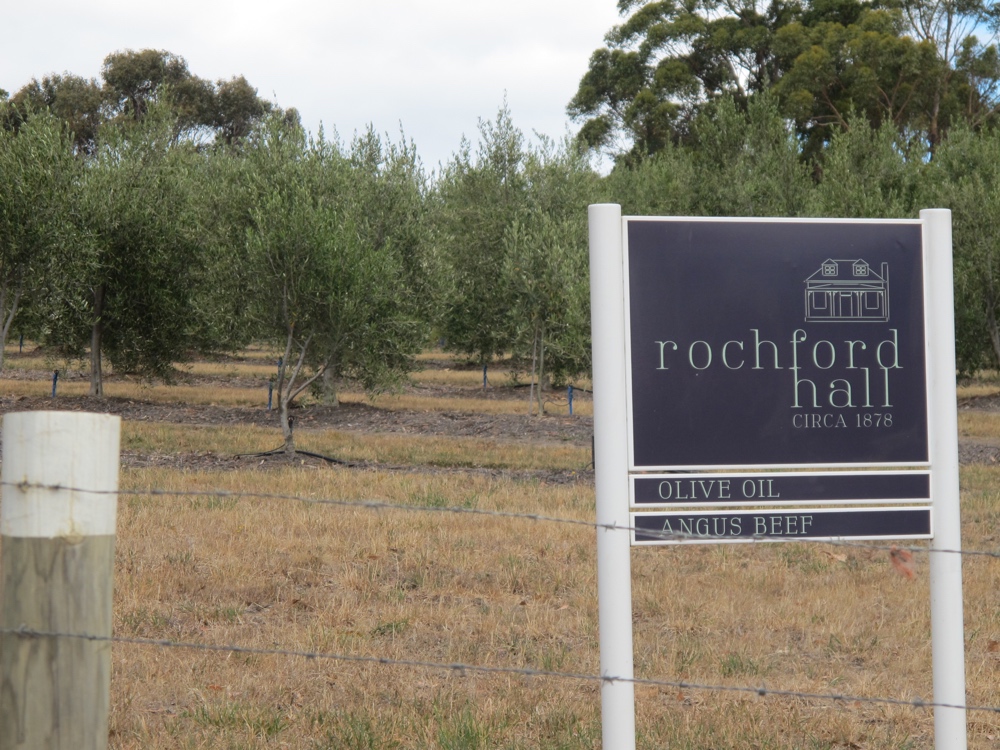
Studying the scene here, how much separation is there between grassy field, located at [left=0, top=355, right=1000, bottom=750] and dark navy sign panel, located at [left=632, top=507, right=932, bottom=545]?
100cm

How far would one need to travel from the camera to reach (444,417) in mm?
27750

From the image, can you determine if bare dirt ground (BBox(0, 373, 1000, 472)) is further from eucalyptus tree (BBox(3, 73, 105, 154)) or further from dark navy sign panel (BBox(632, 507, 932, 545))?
eucalyptus tree (BBox(3, 73, 105, 154))

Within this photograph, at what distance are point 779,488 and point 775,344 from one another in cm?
63

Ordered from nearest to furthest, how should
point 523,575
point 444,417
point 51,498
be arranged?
point 51,498 < point 523,575 < point 444,417

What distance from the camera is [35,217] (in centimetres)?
2394

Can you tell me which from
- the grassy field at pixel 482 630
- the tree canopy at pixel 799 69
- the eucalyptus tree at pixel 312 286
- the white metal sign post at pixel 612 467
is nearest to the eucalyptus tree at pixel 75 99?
the tree canopy at pixel 799 69

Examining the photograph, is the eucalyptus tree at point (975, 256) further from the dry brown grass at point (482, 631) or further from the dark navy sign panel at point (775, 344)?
the dark navy sign panel at point (775, 344)

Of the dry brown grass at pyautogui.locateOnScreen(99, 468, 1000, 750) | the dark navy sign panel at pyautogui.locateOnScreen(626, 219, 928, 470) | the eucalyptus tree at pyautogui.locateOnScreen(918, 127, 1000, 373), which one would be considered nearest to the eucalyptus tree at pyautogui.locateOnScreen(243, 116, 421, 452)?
the dry brown grass at pyautogui.locateOnScreen(99, 468, 1000, 750)

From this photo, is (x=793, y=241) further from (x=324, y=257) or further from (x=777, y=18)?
(x=777, y=18)

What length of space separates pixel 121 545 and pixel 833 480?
23.1ft

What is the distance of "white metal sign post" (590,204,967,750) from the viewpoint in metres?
4.44

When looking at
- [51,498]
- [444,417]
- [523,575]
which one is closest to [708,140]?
[444,417]

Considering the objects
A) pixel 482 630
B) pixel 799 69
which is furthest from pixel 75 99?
pixel 482 630

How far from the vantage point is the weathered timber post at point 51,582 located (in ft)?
10.2
